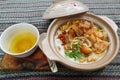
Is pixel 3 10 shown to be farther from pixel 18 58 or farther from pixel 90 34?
pixel 90 34

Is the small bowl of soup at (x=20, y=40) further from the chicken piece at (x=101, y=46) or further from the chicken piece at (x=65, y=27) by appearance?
the chicken piece at (x=101, y=46)

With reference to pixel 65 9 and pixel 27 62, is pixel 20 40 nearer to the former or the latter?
pixel 27 62

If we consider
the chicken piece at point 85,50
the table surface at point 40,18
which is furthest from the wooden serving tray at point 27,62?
the chicken piece at point 85,50

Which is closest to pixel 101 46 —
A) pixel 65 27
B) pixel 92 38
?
pixel 92 38

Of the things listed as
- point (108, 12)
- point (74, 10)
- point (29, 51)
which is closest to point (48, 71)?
point (29, 51)

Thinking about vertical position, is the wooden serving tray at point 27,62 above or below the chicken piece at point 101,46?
below
